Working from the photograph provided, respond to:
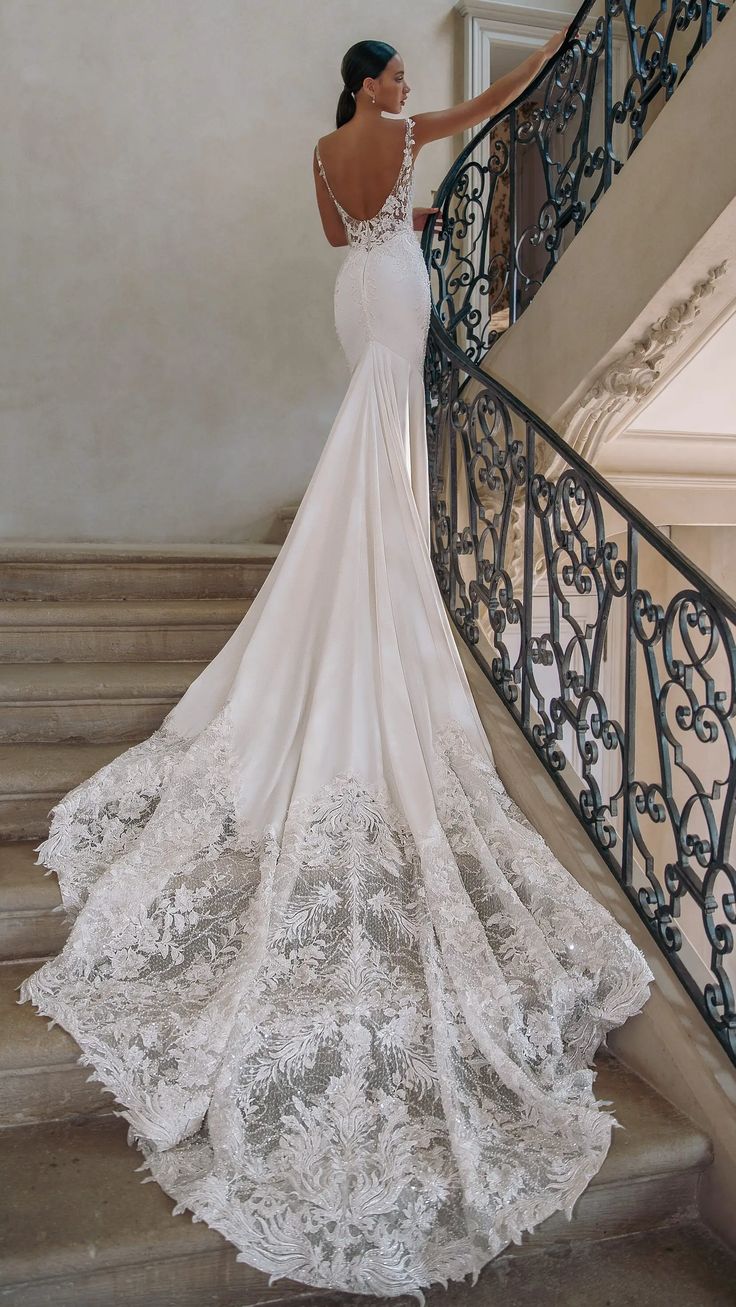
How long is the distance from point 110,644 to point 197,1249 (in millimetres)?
2458

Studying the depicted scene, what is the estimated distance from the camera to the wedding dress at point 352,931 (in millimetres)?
1881

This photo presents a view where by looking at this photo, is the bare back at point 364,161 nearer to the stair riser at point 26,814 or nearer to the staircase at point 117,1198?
the staircase at point 117,1198

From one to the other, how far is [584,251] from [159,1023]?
9.08 ft

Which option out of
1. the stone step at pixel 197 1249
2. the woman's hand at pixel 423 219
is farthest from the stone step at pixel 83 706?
the woman's hand at pixel 423 219

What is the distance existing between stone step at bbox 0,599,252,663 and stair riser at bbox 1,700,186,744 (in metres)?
0.52

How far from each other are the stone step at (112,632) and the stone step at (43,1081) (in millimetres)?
1892

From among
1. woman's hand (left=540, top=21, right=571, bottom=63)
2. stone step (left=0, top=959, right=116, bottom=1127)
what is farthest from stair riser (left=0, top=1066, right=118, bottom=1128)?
woman's hand (left=540, top=21, right=571, bottom=63)

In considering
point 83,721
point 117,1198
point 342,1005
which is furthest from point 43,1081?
point 83,721

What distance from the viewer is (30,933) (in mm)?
2580

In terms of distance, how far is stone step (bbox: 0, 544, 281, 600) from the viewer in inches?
170

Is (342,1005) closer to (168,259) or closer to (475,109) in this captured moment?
(475,109)

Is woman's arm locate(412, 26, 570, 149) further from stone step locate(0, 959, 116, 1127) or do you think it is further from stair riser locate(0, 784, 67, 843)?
stone step locate(0, 959, 116, 1127)

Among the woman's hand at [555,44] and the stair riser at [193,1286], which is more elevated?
the woman's hand at [555,44]

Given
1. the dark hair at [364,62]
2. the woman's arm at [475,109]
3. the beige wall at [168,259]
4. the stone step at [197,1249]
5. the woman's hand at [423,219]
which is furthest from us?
the beige wall at [168,259]
